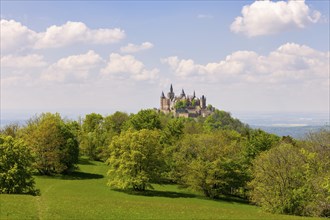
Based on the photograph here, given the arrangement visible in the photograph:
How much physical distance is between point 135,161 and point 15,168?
76.1 ft

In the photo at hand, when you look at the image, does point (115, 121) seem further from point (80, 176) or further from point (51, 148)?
point (80, 176)

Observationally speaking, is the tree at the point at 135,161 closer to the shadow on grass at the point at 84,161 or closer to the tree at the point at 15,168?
the tree at the point at 15,168

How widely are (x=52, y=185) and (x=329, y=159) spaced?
49.5m

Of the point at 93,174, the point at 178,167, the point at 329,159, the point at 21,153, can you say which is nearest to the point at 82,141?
the point at 93,174

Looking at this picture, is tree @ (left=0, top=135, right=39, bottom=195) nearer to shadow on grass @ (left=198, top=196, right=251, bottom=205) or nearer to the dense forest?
the dense forest

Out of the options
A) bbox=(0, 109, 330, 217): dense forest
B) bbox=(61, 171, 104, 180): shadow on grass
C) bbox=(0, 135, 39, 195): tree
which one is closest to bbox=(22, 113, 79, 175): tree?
bbox=(0, 109, 330, 217): dense forest

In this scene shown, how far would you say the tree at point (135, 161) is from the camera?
6719 centimetres

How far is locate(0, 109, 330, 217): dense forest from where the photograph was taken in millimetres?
50688

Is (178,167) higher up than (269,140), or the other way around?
(269,140)

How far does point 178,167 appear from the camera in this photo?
8144 cm

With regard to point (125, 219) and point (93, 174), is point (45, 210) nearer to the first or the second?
point (125, 219)

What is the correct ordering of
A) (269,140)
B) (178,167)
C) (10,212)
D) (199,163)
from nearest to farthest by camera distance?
1. (10,212)
2. (199,163)
3. (178,167)
4. (269,140)

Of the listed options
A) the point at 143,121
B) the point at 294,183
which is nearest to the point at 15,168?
the point at 294,183

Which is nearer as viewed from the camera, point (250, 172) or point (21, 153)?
point (21, 153)
